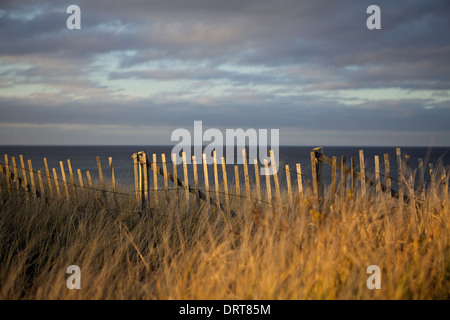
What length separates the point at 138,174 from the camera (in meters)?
5.67

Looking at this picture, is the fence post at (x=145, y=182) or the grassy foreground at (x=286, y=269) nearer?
the grassy foreground at (x=286, y=269)

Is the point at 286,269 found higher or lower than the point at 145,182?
lower

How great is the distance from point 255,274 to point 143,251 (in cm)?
198

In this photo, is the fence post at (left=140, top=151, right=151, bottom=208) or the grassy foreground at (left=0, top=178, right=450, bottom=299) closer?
the grassy foreground at (left=0, top=178, right=450, bottom=299)

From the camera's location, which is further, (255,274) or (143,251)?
(143,251)

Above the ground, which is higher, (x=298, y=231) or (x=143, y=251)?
(x=298, y=231)

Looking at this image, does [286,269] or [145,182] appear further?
[145,182]

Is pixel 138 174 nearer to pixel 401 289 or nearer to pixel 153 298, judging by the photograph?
pixel 153 298

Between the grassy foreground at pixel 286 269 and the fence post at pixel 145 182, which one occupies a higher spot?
the fence post at pixel 145 182

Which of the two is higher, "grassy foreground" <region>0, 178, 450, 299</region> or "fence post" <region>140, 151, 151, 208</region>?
"fence post" <region>140, 151, 151, 208</region>
